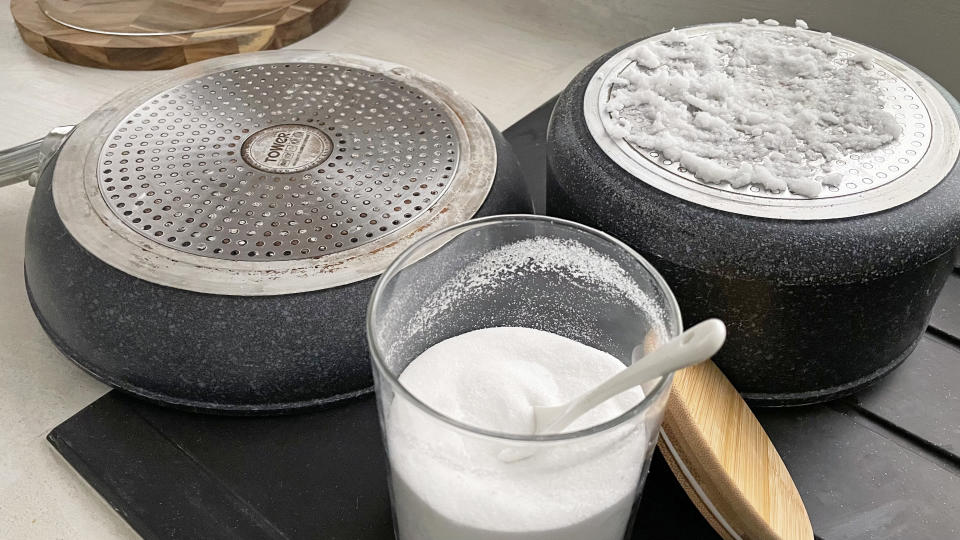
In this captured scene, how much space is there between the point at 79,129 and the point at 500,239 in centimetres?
43

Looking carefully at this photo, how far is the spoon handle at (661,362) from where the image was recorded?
0.38 meters

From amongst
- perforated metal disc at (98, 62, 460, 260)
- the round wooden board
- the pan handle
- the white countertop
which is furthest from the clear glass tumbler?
the round wooden board

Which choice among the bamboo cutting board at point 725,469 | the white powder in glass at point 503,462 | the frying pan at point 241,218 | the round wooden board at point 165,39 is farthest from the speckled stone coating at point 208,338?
the round wooden board at point 165,39

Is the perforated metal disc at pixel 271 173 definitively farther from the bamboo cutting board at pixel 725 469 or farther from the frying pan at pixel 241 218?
the bamboo cutting board at pixel 725 469

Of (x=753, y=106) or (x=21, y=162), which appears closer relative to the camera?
(x=753, y=106)

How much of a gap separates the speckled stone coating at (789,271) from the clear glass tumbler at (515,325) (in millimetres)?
72

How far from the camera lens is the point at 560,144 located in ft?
2.14

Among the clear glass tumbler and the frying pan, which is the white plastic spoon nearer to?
the clear glass tumbler

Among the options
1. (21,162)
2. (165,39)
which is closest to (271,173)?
(21,162)

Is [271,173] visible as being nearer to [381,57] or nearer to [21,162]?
[21,162]

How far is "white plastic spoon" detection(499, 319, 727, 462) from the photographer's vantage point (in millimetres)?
383

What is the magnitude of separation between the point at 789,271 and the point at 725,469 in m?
0.13

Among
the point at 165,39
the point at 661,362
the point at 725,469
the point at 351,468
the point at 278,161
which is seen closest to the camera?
the point at 661,362

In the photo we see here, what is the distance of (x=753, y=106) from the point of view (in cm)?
65
